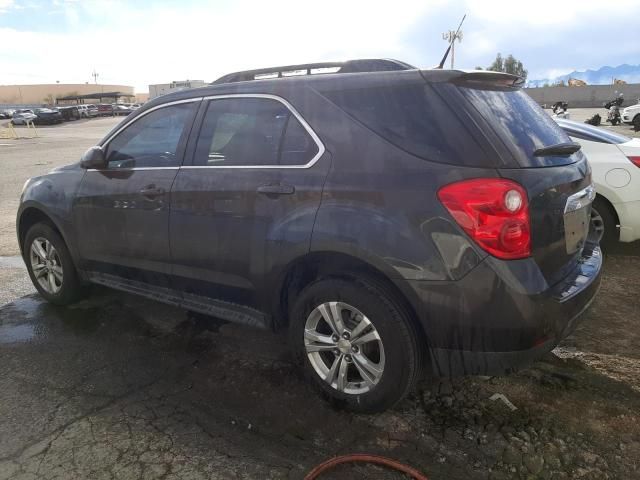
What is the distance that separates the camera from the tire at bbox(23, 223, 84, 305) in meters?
4.36

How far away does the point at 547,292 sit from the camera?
239 cm

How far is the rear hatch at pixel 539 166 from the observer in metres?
2.42

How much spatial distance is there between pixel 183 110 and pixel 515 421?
110 inches

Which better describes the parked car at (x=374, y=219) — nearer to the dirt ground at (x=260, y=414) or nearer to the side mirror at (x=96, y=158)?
the dirt ground at (x=260, y=414)

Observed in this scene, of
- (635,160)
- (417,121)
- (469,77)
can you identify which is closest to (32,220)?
(417,121)

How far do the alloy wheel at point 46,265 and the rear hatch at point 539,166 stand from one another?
11.9 feet

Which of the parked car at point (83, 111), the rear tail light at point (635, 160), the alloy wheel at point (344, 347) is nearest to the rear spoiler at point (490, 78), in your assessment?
the alloy wheel at point (344, 347)

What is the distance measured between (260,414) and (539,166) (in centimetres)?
197

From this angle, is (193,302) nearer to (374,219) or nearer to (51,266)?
(374,219)

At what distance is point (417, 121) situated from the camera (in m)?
2.55

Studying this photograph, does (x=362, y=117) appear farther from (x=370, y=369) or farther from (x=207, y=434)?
(x=207, y=434)

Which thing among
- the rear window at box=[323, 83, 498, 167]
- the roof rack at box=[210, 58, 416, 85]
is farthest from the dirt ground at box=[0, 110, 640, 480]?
the roof rack at box=[210, 58, 416, 85]

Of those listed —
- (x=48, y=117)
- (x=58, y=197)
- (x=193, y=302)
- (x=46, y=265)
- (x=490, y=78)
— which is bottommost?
(x=48, y=117)

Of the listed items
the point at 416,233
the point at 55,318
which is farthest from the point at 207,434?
the point at 55,318
